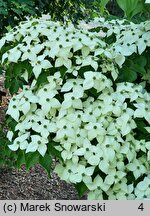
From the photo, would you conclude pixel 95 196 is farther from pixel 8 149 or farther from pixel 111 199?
pixel 8 149

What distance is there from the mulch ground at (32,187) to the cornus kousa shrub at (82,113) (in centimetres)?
121

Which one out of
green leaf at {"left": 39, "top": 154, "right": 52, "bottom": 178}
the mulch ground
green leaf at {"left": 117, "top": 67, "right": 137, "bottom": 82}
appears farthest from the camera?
the mulch ground

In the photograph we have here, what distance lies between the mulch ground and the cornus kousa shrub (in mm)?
1207

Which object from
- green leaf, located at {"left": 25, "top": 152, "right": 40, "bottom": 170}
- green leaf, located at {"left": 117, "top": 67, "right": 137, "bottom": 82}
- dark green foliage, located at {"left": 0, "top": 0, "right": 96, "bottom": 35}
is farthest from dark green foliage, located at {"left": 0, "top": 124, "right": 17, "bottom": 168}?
dark green foliage, located at {"left": 0, "top": 0, "right": 96, "bottom": 35}

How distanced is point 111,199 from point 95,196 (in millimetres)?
69

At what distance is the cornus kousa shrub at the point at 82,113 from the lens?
174 centimetres

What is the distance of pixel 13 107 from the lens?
71.8 inches

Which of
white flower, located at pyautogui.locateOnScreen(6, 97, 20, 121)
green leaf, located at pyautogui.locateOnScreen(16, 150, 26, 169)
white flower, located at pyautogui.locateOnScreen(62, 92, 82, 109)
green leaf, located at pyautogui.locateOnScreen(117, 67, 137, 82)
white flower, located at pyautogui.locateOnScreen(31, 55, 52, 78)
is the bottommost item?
green leaf, located at pyautogui.locateOnScreen(16, 150, 26, 169)

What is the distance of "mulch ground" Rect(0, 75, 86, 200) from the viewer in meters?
3.02

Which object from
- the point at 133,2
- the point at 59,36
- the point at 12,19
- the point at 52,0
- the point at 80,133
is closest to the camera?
the point at 133,2

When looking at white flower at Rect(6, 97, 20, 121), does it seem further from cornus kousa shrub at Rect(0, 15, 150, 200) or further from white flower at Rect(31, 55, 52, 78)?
white flower at Rect(31, 55, 52, 78)

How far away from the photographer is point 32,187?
3.13 meters

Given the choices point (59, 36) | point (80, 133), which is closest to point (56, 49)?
point (59, 36)

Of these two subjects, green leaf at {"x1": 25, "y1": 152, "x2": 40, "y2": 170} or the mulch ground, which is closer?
green leaf at {"x1": 25, "y1": 152, "x2": 40, "y2": 170}
